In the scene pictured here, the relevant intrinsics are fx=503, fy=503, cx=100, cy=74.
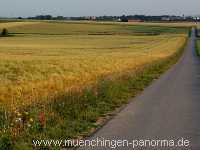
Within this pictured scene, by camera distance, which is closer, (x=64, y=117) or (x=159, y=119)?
(x=64, y=117)

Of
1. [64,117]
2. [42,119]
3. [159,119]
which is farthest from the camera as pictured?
[159,119]

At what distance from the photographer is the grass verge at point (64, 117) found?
8367 millimetres

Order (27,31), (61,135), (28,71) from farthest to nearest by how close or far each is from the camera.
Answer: (27,31)
(28,71)
(61,135)

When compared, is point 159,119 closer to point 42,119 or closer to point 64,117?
point 64,117

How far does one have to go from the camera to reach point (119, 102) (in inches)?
553

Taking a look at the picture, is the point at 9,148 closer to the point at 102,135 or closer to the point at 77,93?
the point at 102,135

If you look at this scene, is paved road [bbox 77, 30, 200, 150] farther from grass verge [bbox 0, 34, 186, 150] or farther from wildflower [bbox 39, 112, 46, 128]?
wildflower [bbox 39, 112, 46, 128]

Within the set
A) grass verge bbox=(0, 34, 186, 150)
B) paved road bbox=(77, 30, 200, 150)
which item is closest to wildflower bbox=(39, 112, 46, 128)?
grass verge bbox=(0, 34, 186, 150)

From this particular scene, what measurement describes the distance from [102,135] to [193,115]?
3.48 metres

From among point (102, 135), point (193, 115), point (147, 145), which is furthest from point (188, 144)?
point (193, 115)

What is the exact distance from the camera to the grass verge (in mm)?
8367

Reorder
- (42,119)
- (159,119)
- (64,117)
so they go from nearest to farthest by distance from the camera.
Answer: (42,119) → (64,117) → (159,119)

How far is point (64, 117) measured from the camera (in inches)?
418

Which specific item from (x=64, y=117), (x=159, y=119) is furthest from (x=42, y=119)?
(x=159, y=119)
